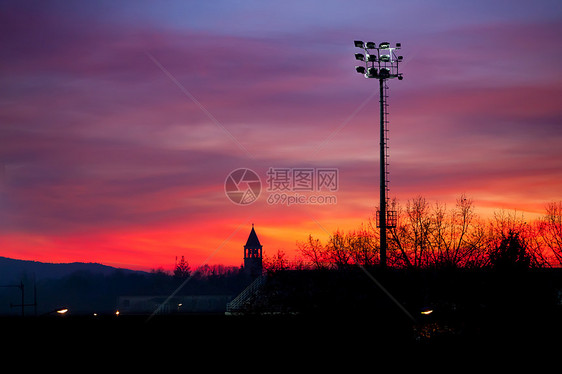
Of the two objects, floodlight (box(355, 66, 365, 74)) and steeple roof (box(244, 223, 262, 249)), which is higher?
floodlight (box(355, 66, 365, 74))

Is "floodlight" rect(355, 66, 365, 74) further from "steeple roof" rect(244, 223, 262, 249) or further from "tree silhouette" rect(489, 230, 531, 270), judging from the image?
"steeple roof" rect(244, 223, 262, 249)

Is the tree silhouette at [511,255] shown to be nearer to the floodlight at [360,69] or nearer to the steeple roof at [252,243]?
the floodlight at [360,69]

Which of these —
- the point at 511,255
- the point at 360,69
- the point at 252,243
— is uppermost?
the point at 360,69

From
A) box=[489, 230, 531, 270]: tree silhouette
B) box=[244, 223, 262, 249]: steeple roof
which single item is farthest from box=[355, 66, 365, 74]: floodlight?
box=[244, 223, 262, 249]: steeple roof

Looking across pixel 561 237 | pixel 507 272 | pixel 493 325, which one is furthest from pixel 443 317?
pixel 561 237

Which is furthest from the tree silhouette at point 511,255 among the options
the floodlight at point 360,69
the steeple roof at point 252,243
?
the steeple roof at point 252,243

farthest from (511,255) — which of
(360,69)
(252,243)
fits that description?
(252,243)

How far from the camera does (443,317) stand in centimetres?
4225

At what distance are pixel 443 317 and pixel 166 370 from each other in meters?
19.2

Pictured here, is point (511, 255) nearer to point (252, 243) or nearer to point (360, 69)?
point (360, 69)

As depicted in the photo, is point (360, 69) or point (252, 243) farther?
point (252, 243)

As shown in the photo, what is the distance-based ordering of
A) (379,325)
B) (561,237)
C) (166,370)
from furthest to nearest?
1. (561,237)
2. (379,325)
3. (166,370)

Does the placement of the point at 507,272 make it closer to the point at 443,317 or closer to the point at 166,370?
the point at 443,317

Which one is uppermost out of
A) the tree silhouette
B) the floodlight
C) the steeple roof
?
the floodlight
